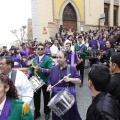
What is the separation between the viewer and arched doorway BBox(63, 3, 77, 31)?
24.1m

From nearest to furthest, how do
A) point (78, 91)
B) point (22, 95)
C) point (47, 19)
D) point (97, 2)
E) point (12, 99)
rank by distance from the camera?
1. point (12, 99)
2. point (22, 95)
3. point (78, 91)
4. point (47, 19)
5. point (97, 2)

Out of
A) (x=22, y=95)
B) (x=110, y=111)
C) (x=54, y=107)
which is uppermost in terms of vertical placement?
(x=110, y=111)

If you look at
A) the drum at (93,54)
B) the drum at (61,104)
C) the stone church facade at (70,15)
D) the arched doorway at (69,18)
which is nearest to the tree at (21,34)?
the stone church facade at (70,15)

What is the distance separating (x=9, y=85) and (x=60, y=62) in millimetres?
1947

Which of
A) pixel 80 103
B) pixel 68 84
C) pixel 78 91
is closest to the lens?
pixel 68 84

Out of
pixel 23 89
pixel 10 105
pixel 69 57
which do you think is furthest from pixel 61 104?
pixel 69 57

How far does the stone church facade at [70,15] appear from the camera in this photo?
68.3 feet

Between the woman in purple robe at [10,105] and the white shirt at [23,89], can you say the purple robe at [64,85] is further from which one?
the woman in purple robe at [10,105]

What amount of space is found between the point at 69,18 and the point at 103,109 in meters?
23.1

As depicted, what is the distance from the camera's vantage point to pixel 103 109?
78.7 inches

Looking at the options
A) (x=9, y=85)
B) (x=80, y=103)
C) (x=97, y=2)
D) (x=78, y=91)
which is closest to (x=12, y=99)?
(x=9, y=85)

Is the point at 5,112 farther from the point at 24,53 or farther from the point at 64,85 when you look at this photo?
the point at 24,53

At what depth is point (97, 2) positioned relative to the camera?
27.4m

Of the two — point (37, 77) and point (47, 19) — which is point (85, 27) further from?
point (37, 77)
